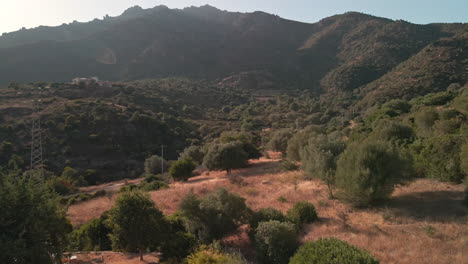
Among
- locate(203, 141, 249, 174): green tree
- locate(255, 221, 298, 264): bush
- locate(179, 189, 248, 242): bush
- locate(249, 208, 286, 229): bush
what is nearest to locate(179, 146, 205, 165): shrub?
locate(203, 141, 249, 174): green tree

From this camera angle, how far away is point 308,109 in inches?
2943

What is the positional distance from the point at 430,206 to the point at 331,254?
9.17m

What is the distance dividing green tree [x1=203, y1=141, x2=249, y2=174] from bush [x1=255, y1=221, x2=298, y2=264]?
20164mm

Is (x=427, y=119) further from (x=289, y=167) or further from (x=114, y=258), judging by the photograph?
(x=114, y=258)

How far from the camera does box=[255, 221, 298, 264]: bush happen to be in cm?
1136

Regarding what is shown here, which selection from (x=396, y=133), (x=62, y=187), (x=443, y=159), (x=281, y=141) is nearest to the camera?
(x=443, y=159)

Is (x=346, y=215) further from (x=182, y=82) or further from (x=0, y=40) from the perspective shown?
(x=0, y=40)

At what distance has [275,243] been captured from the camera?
455 inches

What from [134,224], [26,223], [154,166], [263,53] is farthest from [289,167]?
[263,53]

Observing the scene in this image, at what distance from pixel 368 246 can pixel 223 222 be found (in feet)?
21.7

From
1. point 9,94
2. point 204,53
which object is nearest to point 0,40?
point 204,53

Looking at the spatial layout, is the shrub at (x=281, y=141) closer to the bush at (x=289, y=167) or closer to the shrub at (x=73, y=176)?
the bush at (x=289, y=167)

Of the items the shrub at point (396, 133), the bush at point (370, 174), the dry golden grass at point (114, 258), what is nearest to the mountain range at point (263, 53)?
the shrub at point (396, 133)

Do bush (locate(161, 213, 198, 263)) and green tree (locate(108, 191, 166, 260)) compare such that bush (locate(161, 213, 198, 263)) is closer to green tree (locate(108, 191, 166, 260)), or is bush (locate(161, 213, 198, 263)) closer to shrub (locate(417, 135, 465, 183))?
green tree (locate(108, 191, 166, 260))
